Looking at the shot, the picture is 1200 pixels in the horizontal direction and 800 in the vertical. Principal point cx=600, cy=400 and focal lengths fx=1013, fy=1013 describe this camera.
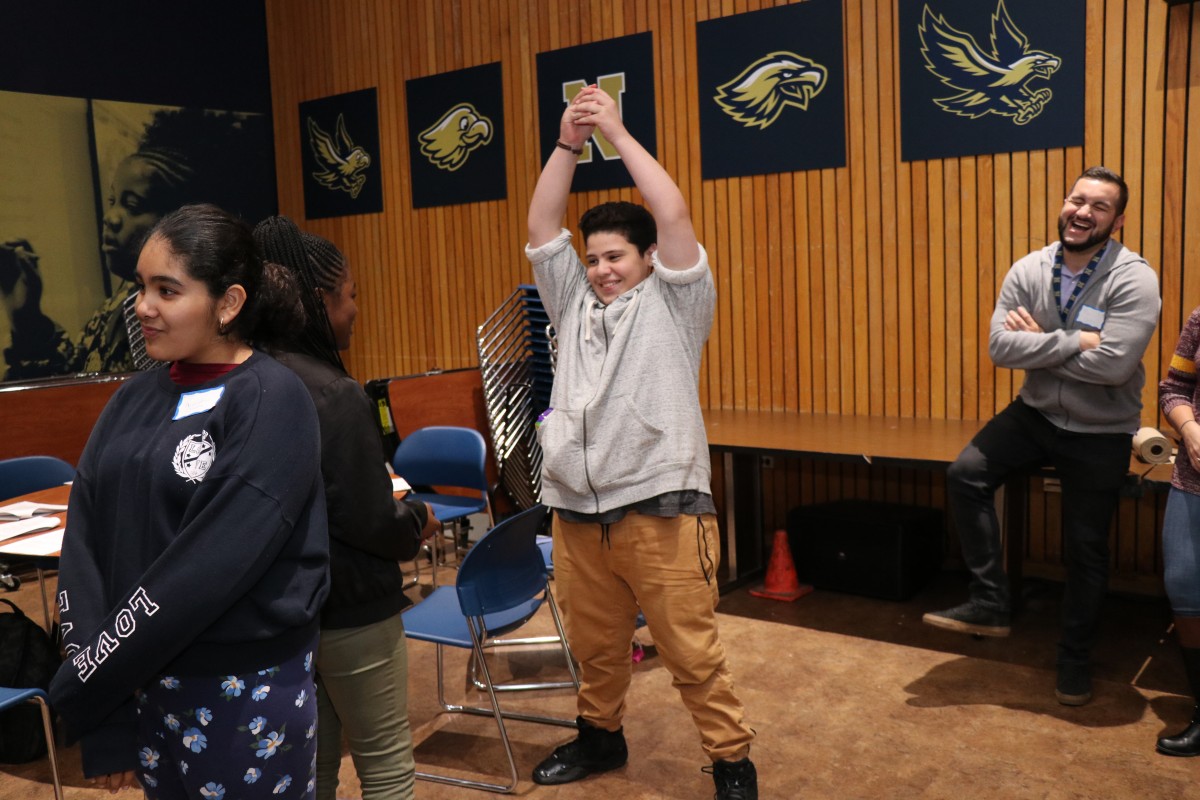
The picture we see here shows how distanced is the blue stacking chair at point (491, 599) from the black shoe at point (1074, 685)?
6.31 ft

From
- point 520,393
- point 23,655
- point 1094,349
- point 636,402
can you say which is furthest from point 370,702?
point 520,393

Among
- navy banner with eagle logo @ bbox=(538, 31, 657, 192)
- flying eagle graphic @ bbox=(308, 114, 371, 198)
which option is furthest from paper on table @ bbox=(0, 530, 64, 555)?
flying eagle graphic @ bbox=(308, 114, 371, 198)

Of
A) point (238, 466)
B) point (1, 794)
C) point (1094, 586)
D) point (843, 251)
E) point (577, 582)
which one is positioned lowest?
point (1, 794)

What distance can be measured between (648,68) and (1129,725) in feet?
14.2

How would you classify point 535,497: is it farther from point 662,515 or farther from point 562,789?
point 662,515

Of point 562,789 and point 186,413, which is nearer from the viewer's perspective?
point 186,413

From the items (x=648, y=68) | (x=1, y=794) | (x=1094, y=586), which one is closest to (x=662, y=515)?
(x=1094, y=586)

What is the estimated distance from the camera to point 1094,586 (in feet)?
12.0

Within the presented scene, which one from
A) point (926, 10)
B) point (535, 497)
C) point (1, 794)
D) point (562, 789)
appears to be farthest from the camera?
A: point (535, 497)

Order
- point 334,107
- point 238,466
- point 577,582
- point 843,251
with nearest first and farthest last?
point 238,466 < point 577,582 < point 843,251 < point 334,107

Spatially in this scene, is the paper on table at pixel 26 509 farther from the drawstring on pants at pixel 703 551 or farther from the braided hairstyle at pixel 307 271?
the drawstring on pants at pixel 703 551

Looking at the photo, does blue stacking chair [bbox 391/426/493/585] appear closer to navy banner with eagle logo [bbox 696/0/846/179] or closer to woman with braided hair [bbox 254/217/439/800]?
navy banner with eagle logo [bbox 696/0/846/179]

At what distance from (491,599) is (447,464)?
2.01m

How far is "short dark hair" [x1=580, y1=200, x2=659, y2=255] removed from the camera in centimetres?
272
